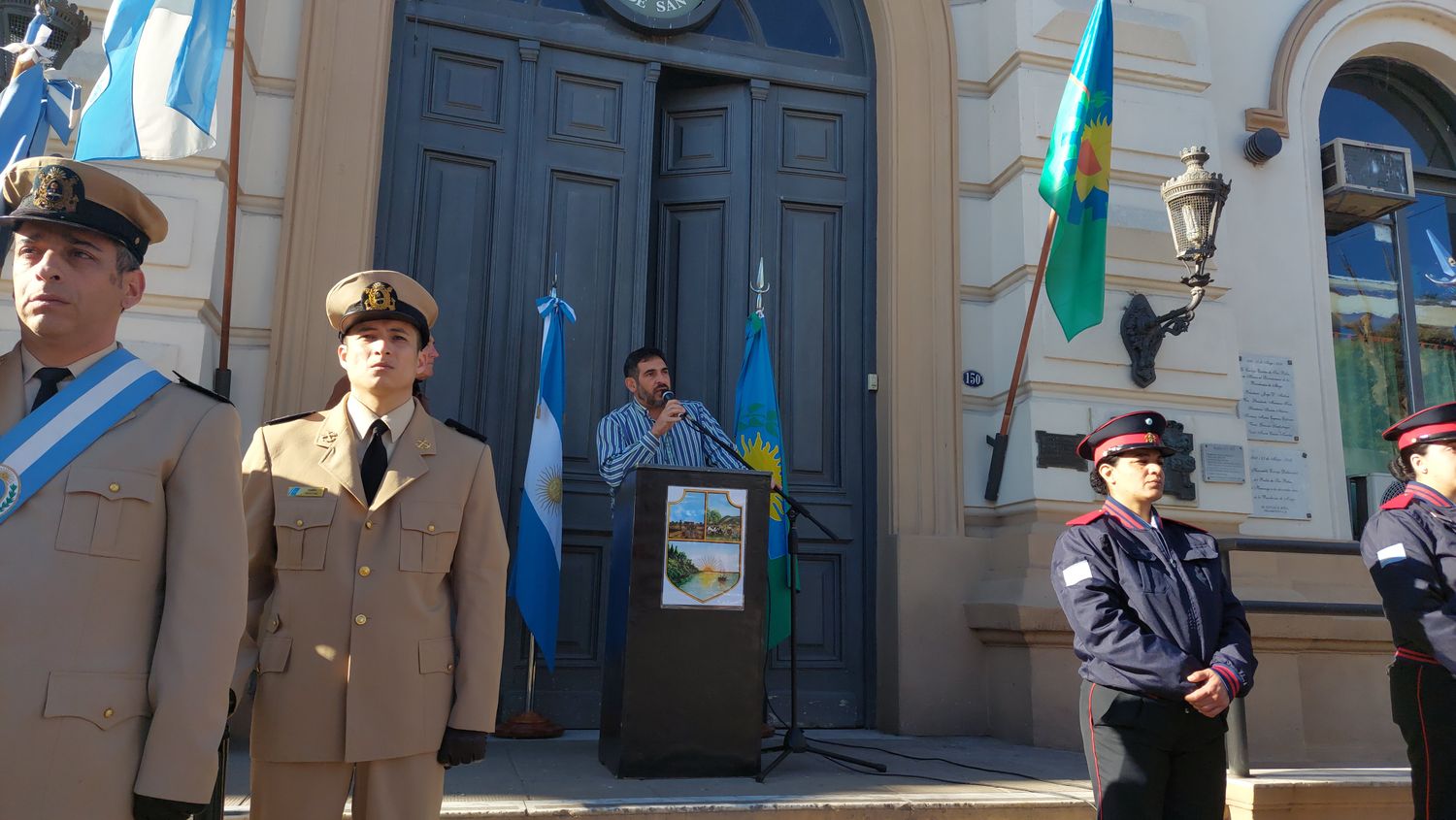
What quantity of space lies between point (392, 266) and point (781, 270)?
2.17 m

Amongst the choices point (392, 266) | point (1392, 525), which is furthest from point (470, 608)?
point (392, 266)

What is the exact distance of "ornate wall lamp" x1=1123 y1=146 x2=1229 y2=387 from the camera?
18.2ft

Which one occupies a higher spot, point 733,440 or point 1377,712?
point 733,440

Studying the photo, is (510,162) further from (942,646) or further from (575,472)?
(942,646)

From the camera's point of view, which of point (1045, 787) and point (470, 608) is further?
point (1045, 787)

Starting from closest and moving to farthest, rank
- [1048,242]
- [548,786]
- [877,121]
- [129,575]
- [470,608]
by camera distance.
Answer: [129,575] < [470,608] < [548,786] < [1048,242] < [877,121]

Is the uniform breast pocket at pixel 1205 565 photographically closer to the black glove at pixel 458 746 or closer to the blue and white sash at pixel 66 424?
the black glove at pixel 458 746

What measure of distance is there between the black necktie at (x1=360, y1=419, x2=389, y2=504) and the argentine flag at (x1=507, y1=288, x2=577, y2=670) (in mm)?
2373

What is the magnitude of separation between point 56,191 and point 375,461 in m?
0.99

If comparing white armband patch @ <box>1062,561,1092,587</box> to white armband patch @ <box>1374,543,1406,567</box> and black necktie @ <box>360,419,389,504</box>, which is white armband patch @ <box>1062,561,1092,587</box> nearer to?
white armband patch @ <box>1374,543,1406,567</box>

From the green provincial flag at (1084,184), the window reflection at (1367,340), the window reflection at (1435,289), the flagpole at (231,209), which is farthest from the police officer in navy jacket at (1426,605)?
the window reflection at (1435,289)

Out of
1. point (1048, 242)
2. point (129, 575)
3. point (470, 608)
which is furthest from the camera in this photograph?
point (1048, 242)

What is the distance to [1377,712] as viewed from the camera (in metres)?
5.65

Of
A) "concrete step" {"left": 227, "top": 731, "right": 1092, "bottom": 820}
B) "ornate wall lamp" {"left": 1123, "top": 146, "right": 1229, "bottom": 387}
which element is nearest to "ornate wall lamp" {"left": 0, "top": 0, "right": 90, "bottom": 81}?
"concrete step" {"left": 227, "top": 731, "right": 1092, "bottom": 820}
